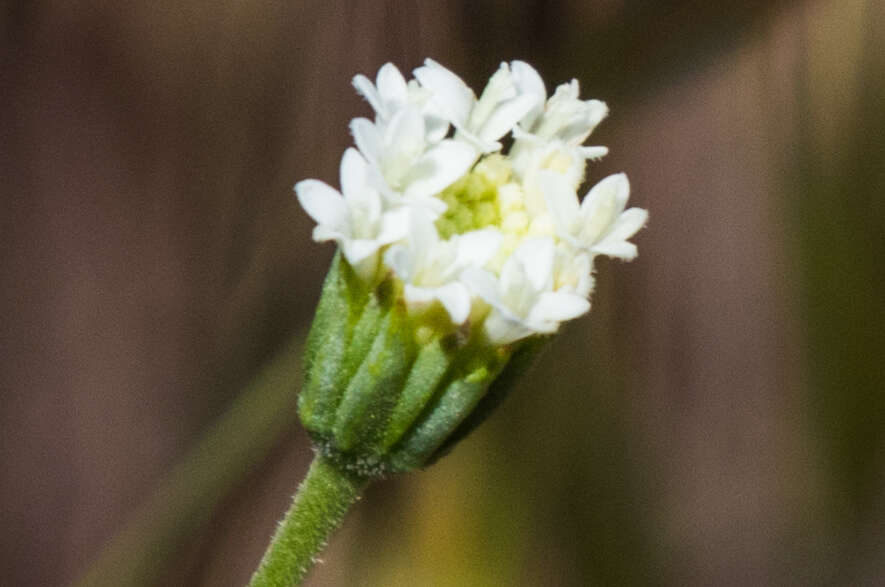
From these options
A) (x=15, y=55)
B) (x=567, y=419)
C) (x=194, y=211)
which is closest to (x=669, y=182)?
(x=567, y=419)

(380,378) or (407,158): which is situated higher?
(407,158)

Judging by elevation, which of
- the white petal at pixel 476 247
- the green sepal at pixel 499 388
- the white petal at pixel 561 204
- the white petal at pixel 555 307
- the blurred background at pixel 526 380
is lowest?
the blurred background at pixel 526 380

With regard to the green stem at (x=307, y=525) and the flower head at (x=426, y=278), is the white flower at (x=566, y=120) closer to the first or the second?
the flower head at (x=426, y=278)

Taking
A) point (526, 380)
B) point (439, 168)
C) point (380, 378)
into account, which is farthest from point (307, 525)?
point (526, 380)

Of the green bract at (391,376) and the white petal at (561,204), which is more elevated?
the white petal at (561,204)

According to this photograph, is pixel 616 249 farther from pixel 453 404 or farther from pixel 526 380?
pixel 526 380

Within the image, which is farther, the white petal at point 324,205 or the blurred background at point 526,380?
the blurred background at point 526,380

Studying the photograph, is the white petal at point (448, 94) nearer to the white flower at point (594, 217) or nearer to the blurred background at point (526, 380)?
the white flower at point (594, 217)

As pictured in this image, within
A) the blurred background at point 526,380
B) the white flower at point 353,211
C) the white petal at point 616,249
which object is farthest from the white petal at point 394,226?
the blurred background at point 526,380
